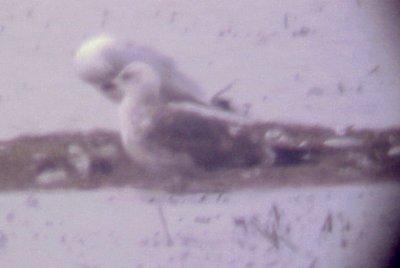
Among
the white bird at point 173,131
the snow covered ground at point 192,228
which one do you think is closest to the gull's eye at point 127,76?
the white bird at point 173,131

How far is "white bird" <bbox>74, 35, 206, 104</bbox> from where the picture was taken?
858mm

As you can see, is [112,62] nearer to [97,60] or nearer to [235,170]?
[97,60]

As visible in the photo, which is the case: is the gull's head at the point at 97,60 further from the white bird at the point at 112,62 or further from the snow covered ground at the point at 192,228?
the snow covered ground at the point at 192,228

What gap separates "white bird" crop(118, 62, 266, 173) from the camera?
866 millimetres

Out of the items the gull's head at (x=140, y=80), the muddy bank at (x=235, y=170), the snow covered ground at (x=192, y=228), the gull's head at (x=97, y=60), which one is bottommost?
the snow covered ground at (x=192, y=228)

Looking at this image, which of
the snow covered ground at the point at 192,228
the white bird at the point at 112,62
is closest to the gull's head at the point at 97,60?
the white bird at the point at 112,62

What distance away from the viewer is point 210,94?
0.87m

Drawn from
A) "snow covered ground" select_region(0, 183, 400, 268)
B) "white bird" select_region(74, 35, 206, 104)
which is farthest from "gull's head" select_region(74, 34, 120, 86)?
"snow covered ground" select_region(0, 183, 400, 268)

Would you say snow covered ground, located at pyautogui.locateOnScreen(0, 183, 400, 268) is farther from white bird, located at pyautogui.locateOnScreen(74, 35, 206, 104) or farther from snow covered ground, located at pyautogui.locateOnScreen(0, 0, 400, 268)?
white bird, located at pyautogui.locateOnScreen(74, 35, 206, 104)

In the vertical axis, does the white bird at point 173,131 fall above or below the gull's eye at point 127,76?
below

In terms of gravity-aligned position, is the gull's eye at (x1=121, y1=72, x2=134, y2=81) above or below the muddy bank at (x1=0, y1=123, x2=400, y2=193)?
above

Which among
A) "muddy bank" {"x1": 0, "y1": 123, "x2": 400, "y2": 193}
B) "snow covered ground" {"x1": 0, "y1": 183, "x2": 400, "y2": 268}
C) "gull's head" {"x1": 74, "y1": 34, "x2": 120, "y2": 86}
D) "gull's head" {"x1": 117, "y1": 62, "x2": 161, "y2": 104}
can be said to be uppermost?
"gull's head" {"x1": 74, "y1": 34, "x2": 120, "y2": 86}

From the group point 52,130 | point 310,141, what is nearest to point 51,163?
point 52,130

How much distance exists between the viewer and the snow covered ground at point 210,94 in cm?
87
